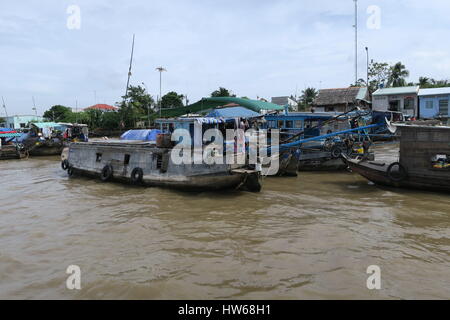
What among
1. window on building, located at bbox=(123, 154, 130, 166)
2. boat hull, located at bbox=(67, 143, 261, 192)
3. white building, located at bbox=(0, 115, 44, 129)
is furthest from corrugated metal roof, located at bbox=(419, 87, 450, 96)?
white building, located at bbox=(0, 115, 44, 129)

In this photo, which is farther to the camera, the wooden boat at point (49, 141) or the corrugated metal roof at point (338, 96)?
the corrugated metal roof at point (338, 96)

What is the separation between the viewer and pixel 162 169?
10.1 m

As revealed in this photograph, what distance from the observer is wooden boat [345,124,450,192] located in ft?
30.0

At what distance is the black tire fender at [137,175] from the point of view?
10.7m

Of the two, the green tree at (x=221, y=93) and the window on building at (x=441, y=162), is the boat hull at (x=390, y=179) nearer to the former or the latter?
the window on building at (x=441, y=162)

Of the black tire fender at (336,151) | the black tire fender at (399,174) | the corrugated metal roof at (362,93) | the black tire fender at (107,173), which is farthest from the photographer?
the corrugated metal roof at (362,93)

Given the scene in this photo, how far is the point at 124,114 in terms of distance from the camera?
111 ft

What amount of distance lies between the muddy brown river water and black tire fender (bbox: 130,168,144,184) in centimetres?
81

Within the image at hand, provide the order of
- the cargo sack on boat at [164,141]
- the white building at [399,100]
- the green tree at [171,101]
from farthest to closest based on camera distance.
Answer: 1. the green tree at [171,101]
2. the white building at [399,100]
3. the cargo sack on boat at [164,141]

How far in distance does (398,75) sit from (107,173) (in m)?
35.2

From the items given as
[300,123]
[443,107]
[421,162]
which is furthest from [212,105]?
[443,107]

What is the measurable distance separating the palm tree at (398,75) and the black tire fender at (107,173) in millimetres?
33310

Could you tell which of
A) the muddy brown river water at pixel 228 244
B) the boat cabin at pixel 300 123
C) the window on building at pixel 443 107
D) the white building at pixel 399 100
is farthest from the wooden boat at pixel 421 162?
the window on building at pixel 443 107
